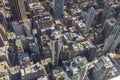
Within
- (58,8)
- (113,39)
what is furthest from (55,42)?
(58,8)

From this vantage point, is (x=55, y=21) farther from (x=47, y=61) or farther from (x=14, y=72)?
(x=14, y=72)

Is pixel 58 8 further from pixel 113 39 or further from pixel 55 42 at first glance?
pixel 55 42

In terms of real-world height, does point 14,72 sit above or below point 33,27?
below

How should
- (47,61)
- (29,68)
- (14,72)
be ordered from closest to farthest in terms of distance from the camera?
(29,68), (14,72), (47,61)

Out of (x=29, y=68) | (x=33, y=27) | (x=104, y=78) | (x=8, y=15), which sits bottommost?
(x=104, y=78)

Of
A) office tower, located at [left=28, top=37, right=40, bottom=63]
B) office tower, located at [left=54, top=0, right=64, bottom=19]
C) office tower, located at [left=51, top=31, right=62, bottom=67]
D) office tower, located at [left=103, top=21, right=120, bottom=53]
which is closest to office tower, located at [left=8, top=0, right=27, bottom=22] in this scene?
office tower, located at [left=54, top=0, right=64, bottom=19]

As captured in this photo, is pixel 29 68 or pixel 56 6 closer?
pixel 29 68

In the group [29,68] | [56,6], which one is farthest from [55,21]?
[29,68]

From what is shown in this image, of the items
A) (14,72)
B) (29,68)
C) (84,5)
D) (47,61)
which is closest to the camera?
(29,68)
